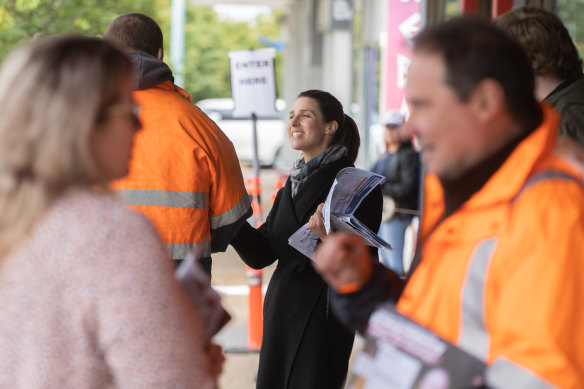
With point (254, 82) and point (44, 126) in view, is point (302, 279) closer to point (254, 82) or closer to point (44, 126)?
point (44, 126)

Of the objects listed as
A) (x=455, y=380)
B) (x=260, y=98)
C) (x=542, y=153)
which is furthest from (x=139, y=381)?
(x=260, y=98)

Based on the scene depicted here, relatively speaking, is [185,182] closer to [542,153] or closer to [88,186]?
[88,186]

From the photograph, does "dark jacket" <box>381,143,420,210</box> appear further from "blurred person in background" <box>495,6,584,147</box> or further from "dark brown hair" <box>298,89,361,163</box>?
"blurred person in background" <box>495,6,584,147</box>

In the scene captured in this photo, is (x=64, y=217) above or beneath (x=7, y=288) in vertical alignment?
above

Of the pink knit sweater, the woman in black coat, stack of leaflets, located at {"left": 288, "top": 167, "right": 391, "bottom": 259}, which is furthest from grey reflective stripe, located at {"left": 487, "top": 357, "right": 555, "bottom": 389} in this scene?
the woman in black coat

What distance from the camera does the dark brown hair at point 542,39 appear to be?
3.00 meters

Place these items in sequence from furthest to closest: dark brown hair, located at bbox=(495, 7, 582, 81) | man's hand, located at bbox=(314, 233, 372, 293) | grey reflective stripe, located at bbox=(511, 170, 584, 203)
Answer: dark brown hair, located at bbox=(495, 7, 582, 81), man's hand, located at bbox=(314, 233, 372, 293), grey reflective stripe, located at bbox=(511, 170, 584, 203)

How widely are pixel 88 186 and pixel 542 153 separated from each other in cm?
94

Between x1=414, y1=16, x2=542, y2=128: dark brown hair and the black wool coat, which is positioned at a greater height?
x1=414, y1=16, x2=542, y2=128: dark brown hair

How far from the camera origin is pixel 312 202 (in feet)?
13.7

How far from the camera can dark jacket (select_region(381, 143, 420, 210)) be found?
26.2 feet

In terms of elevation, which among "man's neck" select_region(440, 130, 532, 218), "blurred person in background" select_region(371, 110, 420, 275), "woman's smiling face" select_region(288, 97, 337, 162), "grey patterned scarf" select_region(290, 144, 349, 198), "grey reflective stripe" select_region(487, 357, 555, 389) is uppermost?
"man's neck" select_region(440, 130, 532, 218)

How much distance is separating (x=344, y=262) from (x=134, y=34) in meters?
2.11

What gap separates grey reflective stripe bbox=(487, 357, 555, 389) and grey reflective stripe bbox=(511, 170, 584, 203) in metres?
0.33
